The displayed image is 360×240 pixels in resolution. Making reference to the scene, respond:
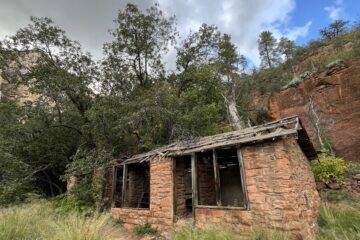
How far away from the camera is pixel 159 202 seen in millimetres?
7480

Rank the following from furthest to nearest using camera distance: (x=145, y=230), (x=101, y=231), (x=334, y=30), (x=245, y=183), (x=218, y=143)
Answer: (x=334, y=30)
(x=145, y=230)
(x=218, y=143)
(x=245, y=183)
(x=101, y=231)

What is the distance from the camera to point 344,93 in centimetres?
1423

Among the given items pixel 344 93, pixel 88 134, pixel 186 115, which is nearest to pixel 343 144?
pixel 344 93

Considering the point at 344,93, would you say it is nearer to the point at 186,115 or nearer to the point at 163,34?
the point at 186,115

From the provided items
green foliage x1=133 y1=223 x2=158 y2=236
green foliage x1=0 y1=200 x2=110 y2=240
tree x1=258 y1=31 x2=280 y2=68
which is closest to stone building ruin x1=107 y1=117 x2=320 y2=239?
green foliage x1=133 y1=223 x2=158 y2=236

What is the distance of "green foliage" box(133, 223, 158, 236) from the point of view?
7.26 metres

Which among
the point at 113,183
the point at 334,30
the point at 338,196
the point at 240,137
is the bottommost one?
the point at 338,196

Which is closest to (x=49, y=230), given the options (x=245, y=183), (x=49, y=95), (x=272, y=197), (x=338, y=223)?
(x=245, y=183)

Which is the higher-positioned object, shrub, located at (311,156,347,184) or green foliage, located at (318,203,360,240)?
shrub, located at (311,156,347,184)

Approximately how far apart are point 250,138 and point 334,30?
79.2 feet

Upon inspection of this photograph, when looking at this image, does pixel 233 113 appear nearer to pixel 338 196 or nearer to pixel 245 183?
pixel 338 196

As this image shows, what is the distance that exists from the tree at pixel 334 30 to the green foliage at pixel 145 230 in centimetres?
2468

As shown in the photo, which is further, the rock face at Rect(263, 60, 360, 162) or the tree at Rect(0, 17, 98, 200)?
the rock face at Rect(263, 60, 360, 162)

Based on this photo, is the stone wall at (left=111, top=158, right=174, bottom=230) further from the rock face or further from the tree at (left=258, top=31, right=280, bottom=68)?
the tree at (left=258, top=31, right=280, bottom=68)
